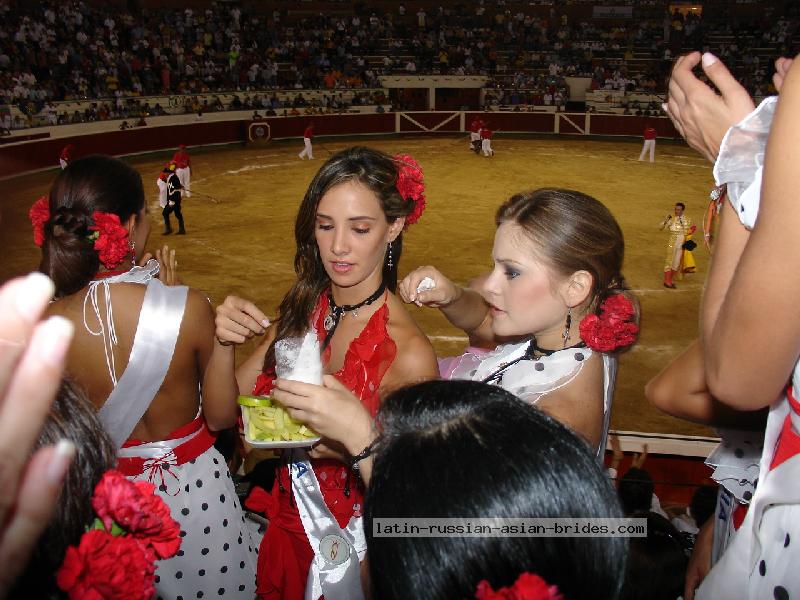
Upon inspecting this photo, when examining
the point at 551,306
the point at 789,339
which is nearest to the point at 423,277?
the point at 551,306

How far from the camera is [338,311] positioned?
304cm

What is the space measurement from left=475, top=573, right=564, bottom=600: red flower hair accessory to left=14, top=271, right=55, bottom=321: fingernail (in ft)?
2.51

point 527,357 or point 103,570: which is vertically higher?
point 103,570

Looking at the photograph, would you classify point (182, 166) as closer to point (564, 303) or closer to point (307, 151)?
point (307, 151)

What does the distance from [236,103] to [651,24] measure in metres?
22.3

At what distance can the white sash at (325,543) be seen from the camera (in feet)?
7.43

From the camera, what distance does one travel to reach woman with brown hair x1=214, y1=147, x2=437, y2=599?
8.31ft

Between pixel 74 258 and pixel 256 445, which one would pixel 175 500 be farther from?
pixel 74 258

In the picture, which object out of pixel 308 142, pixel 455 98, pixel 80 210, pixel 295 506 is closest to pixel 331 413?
pixel 295 506

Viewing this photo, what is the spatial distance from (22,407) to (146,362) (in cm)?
216

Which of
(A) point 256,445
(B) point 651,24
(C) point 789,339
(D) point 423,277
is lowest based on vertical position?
(A) point 256,445

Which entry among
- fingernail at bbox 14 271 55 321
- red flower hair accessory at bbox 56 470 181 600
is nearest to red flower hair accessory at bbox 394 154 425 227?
red flower hair accessory at bbox 56 470 181 600

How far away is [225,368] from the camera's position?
2697mm

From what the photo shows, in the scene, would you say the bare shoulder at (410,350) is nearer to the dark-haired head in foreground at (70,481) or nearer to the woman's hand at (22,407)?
the dark-haired head in foreground at (70,481)
